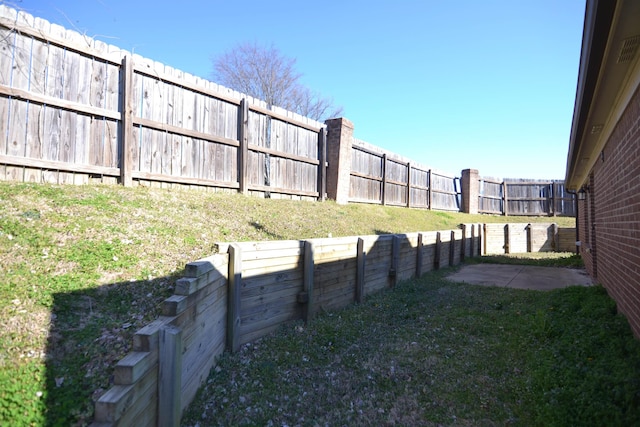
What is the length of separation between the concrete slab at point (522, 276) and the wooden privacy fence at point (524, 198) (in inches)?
442

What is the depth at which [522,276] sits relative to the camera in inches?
392

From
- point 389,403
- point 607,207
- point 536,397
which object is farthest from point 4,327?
point 607,207

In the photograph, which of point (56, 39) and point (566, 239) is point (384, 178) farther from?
point (56, 39)

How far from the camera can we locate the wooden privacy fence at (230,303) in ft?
7.54

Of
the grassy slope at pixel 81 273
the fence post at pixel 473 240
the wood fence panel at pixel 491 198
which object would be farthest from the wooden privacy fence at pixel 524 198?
the grassy slope at pixel 81 273

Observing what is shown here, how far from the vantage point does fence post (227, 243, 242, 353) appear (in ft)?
13.1

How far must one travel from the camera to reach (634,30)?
109 inches

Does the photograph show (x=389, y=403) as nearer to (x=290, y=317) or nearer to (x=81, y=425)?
(x=290, y=317)

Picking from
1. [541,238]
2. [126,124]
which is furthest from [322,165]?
[541,238]

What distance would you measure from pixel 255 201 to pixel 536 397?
245 inches

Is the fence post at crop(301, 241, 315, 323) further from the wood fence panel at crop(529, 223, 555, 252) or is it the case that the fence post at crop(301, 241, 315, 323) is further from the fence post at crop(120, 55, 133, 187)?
the wood fence panel at crop(529, 223, 555, 252)

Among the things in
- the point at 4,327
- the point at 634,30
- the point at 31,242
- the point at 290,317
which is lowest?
the point at 290,317

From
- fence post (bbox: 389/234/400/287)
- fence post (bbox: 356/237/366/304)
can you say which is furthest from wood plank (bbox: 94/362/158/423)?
fence post (bbox: 389/234/400/287)

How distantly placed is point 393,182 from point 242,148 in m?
7.95
